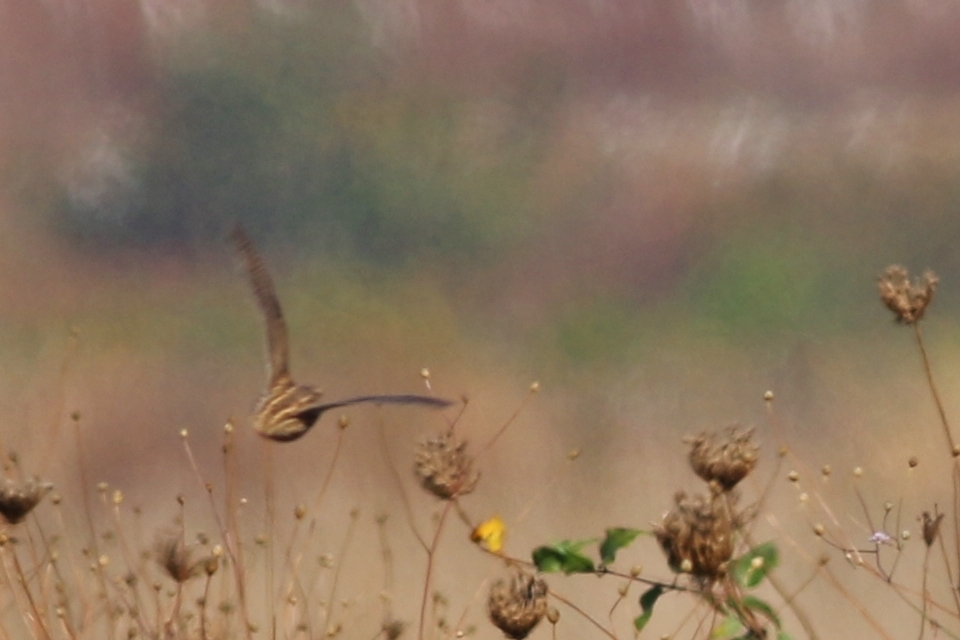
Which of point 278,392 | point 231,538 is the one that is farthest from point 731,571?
point 278,392

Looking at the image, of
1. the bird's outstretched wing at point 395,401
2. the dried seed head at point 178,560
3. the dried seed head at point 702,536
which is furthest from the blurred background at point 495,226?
the dried seed head at point 702,536

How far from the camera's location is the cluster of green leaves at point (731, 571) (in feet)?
4.79

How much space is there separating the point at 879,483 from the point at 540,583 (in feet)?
3.70

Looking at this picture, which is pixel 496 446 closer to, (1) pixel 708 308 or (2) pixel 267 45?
(1) pixel 708 308

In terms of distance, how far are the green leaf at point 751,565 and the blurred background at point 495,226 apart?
0.99 meters

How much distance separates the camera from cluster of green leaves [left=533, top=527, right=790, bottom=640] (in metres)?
1.46

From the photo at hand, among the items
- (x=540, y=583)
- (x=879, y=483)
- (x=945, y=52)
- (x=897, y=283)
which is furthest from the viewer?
(x=945, y=52)

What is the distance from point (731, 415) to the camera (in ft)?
8.57

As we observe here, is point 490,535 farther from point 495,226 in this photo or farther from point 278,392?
point 495,226

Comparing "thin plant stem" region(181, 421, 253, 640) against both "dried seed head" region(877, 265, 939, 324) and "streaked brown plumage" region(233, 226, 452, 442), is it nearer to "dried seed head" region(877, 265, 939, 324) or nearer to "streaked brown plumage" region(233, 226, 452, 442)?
"streaked brown plumage" region(233, 226, 452, 442)

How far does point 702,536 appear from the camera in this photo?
4.57ft

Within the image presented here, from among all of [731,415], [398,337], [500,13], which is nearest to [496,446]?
[398,337]

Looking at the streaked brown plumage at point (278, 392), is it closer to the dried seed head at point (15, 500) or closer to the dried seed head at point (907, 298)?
the dried seed head at point (15, 500)

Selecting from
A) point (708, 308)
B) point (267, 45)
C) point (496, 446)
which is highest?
point (267, 45)
